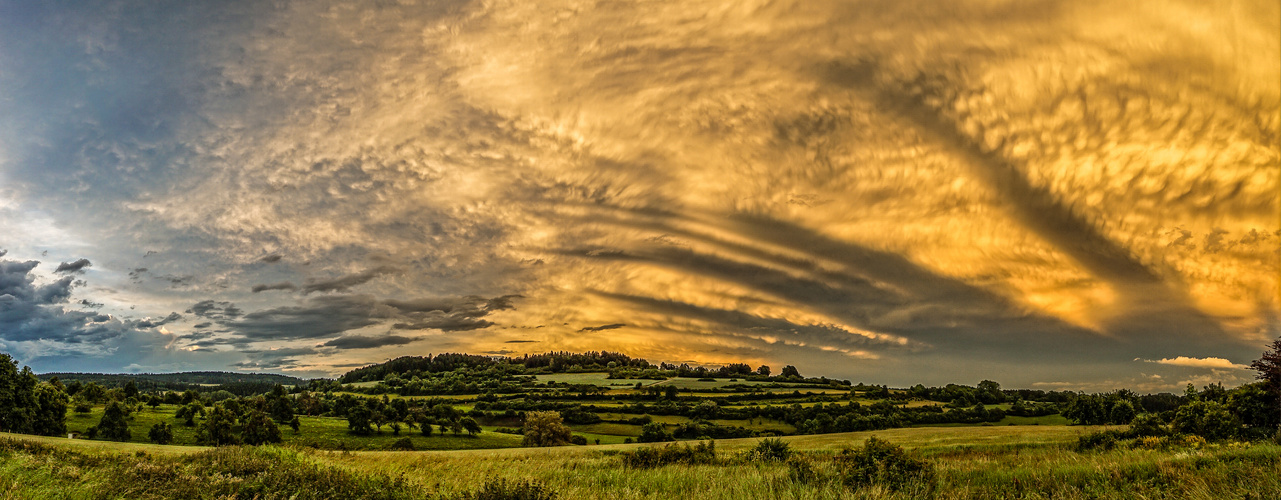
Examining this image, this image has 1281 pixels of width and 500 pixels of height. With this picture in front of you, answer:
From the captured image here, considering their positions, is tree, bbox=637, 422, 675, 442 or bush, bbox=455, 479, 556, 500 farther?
tree, bbox=637, 422, 675, 442

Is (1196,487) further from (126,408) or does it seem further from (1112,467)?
(126,408)

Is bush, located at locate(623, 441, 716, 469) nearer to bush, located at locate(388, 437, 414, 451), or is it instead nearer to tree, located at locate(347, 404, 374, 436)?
bush, located at locate(388, 437, 414, 451)

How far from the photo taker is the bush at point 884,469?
1216cm

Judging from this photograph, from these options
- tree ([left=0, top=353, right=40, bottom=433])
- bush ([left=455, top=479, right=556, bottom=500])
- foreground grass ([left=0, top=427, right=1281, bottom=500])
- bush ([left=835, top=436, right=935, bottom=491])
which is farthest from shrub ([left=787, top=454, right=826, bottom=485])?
tree ([left=0, top=353, right=40, bottom=433])

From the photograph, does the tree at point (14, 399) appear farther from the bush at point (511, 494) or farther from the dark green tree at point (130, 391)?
the bush at point (511, 494)

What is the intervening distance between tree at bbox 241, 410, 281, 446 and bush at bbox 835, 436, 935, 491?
5750 inches

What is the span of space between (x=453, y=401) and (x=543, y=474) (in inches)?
7375

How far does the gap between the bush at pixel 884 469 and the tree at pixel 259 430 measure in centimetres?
14606

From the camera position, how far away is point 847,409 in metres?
133

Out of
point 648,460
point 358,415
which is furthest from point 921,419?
point 358,415

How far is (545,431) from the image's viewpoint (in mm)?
105062

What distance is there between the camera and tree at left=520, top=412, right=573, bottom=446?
10450 cm

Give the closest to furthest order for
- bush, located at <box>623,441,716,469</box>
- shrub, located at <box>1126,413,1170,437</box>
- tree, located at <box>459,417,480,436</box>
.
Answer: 1. bush, located at <box>623,441,716,469</box>
2. shrub, located at <box>1126,413,1170,437</box>
3. tree, located at <box>459,417,480,436</box>

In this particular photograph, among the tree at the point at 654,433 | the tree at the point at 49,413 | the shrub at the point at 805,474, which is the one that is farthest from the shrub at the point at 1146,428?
the tree at the point at 49,413
